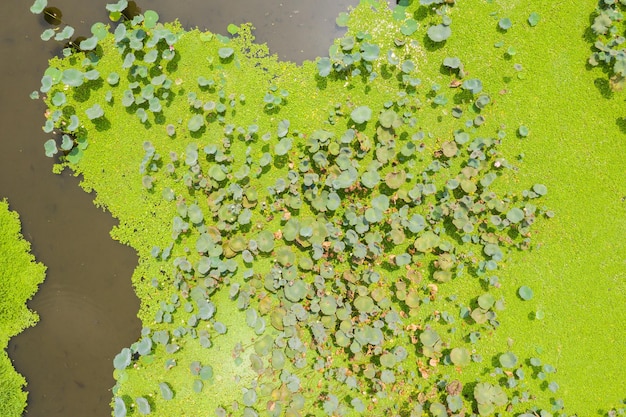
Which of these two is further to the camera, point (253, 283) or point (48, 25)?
point (48, 25)

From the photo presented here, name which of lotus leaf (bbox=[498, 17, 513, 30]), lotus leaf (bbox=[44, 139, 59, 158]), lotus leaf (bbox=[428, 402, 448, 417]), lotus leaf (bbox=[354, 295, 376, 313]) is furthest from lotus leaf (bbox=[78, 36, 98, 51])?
lotus leaf (bbox=[428, 402, 448, 417])

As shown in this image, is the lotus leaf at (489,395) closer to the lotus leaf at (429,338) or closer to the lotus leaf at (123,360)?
the lotus leaf at (429,338)

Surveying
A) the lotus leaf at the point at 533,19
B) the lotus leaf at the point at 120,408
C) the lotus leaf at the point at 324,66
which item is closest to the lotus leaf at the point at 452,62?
the lotus leaf at the point at 533,19

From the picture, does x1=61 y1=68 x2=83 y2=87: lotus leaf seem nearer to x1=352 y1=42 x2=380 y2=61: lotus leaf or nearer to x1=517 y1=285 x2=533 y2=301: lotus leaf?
x1=352 y1=42 x2=380 y2=61: lotus leaf

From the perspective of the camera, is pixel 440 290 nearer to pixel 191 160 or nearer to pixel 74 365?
pixel 191 160

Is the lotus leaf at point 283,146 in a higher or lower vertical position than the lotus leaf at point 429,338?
higher

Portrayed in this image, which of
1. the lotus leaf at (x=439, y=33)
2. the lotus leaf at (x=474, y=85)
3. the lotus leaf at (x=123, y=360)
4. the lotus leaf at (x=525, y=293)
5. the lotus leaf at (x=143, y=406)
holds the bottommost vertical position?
the lotus leaf at (x=143, y=406)

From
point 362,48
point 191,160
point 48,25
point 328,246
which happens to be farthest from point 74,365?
point 362,48
